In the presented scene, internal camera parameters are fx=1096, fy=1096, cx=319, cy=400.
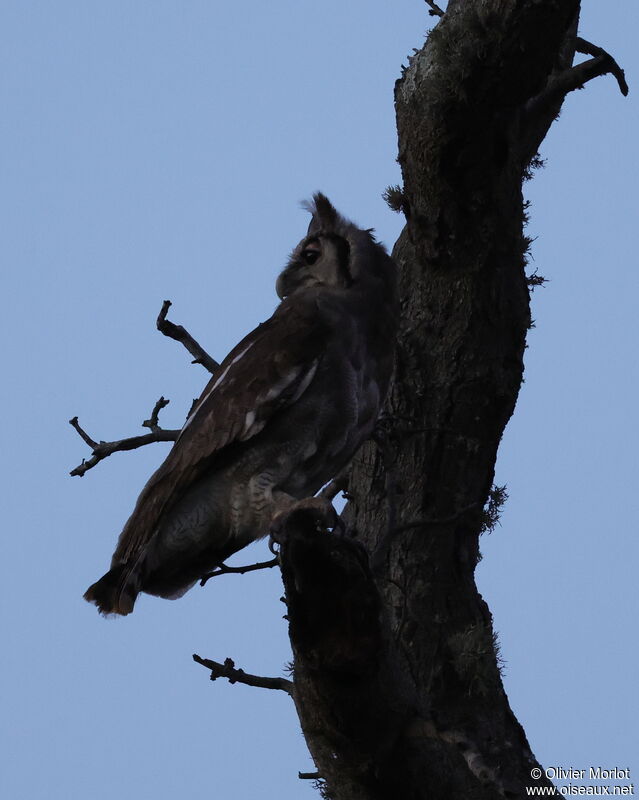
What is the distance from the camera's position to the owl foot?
2.98 meters

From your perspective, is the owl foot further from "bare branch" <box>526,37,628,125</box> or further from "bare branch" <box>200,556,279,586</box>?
"bare branch" <box>526,37,628,125</box>

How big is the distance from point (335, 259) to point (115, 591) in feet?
5.38

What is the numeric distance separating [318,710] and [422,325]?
1.99 metres

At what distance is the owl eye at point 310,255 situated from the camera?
15.1ft

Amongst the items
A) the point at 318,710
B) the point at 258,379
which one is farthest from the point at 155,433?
the point at 318,710

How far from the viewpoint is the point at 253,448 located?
3865mm

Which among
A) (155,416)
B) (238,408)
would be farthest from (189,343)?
(238,408)

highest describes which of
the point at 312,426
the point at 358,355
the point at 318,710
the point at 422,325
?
the point at 422,325

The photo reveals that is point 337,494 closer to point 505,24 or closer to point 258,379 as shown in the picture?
point 258,379

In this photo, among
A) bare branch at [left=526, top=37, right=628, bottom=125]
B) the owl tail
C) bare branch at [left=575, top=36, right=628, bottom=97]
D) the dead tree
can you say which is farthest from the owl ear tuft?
the owl tail

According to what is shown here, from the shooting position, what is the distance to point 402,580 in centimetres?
446

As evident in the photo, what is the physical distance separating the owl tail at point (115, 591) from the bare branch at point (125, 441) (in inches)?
42.5

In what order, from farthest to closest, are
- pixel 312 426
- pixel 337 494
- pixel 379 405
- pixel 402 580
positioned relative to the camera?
pixel 337 494
pixel 402 580
pixel 379 405
pixel 312 426

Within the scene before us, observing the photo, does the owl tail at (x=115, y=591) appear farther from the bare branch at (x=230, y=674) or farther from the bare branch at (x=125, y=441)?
the bare branch at (x=125, y=441)
